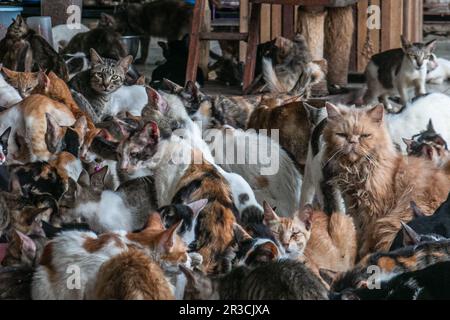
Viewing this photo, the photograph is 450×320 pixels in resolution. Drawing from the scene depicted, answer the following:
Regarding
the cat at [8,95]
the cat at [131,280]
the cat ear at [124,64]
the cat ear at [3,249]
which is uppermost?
the cat ear at [124,64]

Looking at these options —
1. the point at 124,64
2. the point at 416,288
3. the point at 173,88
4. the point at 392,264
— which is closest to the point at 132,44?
the point at 124,64

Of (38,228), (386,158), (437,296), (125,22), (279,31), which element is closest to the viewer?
(437,296)

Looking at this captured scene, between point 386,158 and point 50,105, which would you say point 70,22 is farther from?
point 386,158

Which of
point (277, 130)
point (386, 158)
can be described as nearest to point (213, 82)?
point (277, 130)

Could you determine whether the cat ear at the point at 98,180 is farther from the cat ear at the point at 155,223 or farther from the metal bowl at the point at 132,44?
the metal bowl at the point at 132,44

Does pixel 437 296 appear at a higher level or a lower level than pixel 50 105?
lower

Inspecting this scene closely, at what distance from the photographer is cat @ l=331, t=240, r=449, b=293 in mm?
4375

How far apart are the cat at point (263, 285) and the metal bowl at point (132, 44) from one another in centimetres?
935

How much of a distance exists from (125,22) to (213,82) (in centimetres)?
313

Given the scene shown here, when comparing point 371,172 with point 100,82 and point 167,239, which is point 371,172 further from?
point 100,82

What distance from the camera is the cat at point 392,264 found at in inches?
172

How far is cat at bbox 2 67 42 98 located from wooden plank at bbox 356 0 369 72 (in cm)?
451

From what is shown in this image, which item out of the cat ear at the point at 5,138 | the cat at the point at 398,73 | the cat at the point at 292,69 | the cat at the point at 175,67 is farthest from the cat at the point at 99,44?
the cat ear at the point at 5,138
